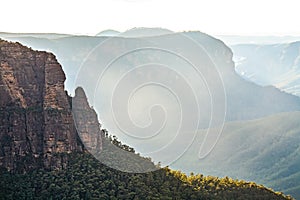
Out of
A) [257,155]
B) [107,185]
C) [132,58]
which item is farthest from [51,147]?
[132,58]

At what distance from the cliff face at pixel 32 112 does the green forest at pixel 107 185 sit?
1102mm

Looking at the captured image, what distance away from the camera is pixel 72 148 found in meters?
40.8

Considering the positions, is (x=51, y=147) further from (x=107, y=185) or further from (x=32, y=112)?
(x=107, y=185)

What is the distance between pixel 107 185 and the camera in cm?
3919

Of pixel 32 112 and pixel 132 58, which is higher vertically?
pixel 132 58

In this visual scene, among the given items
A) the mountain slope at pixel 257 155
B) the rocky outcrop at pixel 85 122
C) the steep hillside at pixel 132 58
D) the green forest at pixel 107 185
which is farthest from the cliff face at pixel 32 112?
the steep hillside at pixel 132 58

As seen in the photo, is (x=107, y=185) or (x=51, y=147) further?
(x=51, y=147)

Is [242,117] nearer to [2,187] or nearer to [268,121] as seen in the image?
[268,121]

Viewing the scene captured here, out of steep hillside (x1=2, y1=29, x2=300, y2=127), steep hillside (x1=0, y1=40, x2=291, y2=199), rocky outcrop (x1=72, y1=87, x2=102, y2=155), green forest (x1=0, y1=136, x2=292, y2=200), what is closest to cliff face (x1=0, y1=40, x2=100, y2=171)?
steep hillside (x1=0, y1=40, x2=291, y2=199)

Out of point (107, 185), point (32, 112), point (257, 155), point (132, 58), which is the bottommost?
point (107, 185)

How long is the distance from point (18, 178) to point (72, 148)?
4910 mm

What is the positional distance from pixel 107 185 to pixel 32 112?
793cm

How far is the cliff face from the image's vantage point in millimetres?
38875

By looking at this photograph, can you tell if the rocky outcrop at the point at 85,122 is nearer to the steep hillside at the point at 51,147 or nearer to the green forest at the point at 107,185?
the steep hillside at the point at 51,147
